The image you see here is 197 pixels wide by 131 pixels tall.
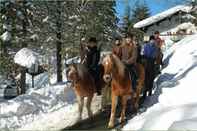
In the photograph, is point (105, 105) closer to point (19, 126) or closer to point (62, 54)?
point (19, 126)

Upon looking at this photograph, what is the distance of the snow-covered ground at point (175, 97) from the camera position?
13.9 metres

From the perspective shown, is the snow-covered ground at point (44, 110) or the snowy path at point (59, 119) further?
the snow-covered ground at point (44, 110)

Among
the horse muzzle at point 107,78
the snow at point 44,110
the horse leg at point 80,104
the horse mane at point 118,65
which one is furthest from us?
the snow at point 44,110

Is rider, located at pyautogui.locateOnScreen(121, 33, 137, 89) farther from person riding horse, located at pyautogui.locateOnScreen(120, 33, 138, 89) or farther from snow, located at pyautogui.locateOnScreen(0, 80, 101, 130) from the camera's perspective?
snow, located at pyautogui.locateOnScreen(0, 80, 101, 130)

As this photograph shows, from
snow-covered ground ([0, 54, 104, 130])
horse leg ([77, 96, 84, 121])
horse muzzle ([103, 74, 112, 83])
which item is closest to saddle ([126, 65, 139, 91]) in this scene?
horse leg ([77, 96, 84, 121])

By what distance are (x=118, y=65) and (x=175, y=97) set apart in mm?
2820

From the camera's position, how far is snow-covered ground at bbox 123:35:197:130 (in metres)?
13.9

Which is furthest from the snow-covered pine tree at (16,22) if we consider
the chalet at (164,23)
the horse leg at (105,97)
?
the chalet at (164,23)

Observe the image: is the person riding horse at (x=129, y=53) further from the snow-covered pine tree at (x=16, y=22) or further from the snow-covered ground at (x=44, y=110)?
the snow-covered pine tree at (x=16, y=22)

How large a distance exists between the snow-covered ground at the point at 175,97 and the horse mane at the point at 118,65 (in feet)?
4.75

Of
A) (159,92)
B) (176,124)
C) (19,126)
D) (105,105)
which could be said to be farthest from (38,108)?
(176,124)

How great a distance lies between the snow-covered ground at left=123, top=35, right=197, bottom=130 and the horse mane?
145 centimetres

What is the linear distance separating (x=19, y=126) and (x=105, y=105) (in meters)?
3.45

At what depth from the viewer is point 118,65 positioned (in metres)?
15.5
